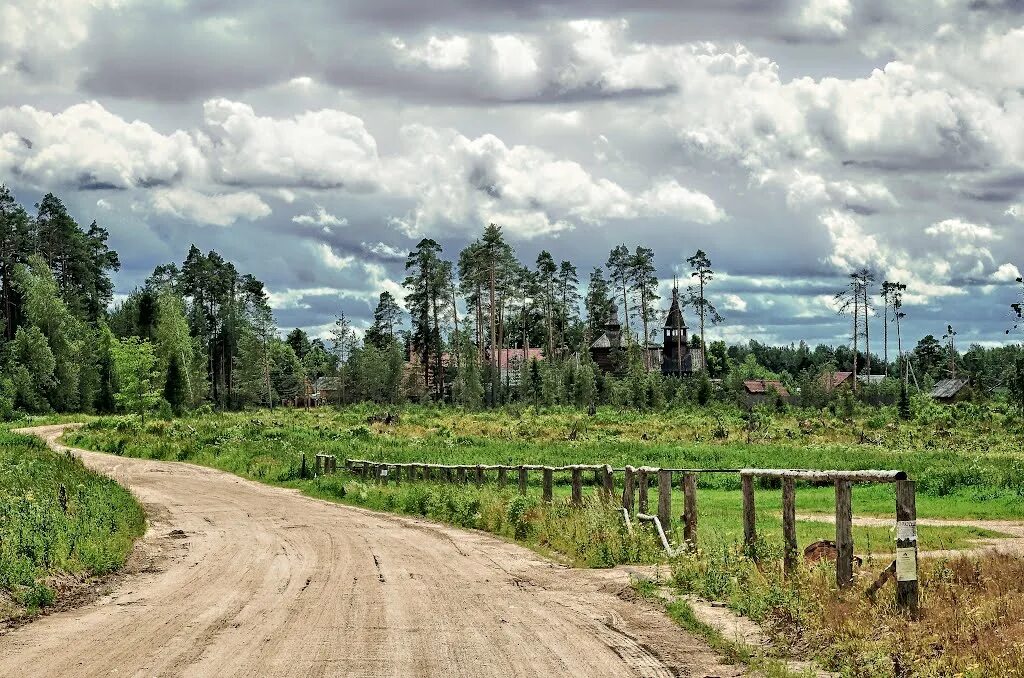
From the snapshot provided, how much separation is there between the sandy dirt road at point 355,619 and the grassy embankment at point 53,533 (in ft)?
2.01

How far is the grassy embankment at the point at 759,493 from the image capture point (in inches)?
391

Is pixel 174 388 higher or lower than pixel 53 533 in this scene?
higher

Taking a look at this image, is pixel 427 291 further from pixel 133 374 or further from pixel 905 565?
pixel 905 565

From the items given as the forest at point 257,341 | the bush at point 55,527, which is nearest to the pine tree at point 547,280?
the forest at point 257,341

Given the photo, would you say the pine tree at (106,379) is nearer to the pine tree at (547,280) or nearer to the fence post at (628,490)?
the pine tree at (547,280)

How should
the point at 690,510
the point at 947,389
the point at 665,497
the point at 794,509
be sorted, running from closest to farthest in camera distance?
the point at 794,509, the point at 690,510, the point at 665,497, the point at 947,389

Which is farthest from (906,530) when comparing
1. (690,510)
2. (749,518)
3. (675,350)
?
(675,350)

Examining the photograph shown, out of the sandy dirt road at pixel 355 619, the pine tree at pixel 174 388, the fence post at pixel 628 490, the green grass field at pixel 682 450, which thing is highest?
the pine tree at pixel 174 388

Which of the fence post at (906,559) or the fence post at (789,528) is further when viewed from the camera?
the fence post at (789,528)

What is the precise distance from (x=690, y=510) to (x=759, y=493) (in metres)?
23.1

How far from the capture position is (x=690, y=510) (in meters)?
15.6

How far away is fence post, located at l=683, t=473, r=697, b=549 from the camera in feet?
50.4

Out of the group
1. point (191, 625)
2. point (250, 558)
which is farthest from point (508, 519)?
point (191, 625)

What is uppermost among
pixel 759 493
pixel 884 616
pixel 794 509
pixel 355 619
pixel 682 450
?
pixel 794 509
